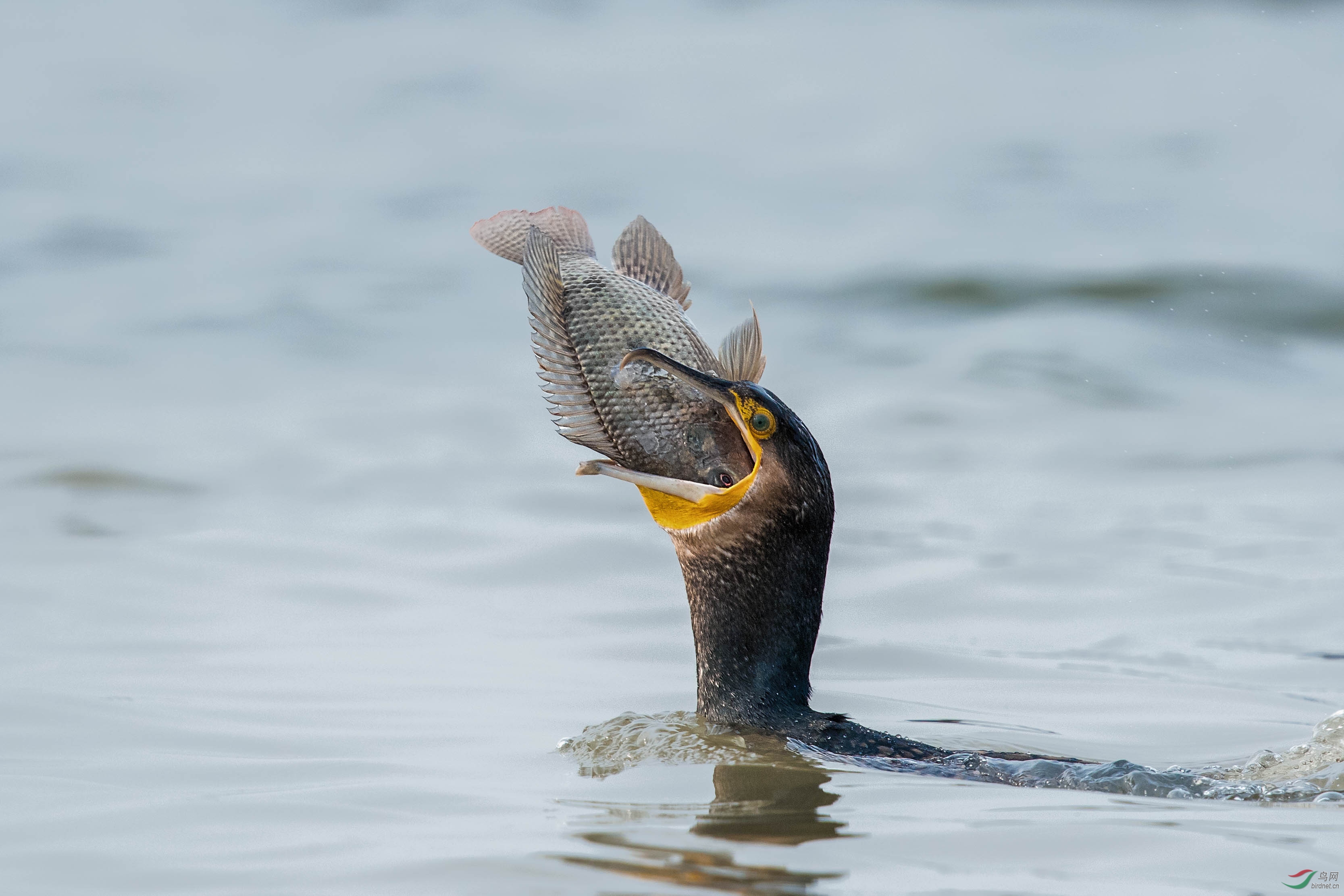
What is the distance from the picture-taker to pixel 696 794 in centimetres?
399

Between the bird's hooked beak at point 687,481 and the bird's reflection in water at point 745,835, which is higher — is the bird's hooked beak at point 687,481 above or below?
above

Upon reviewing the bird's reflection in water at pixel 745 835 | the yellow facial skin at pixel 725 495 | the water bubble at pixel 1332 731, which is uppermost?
the yellow facial skin at pixel 725 495

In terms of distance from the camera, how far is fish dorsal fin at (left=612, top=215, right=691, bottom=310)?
4.52 metres

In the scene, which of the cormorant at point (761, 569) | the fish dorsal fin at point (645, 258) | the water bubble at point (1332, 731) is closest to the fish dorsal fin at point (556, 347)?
the cormorant at point (761, 569)

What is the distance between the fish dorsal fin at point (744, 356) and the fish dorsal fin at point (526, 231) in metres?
0.46

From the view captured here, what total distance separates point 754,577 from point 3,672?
270 cm

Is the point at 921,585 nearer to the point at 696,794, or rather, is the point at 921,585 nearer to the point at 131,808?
the point at 696,794

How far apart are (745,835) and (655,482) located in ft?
3.44

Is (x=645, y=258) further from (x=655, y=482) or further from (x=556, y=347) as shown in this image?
(x=655, y=482)

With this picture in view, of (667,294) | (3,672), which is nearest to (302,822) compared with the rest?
(667,294)

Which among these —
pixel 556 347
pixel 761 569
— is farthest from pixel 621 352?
pixel 761 569

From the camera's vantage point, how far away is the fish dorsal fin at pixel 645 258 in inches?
178

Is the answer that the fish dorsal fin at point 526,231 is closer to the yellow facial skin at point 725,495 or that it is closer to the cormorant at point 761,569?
the cormorant at point 761,569

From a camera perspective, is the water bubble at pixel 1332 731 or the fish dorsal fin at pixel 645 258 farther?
the water bubble at pixel 1332 731
